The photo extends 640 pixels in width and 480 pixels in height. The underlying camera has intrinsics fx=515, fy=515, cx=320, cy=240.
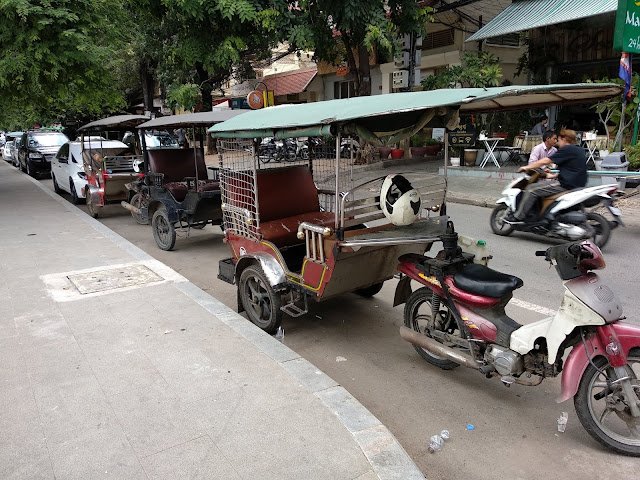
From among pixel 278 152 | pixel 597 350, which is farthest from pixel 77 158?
pixel 597 350

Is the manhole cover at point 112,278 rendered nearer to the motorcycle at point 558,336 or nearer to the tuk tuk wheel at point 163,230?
the tuk tuk wheel at point 163,230

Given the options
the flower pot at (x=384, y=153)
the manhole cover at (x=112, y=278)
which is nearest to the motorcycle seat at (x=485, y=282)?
the manhole cover at (x=112, y=278)

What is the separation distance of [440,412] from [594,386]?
99cm

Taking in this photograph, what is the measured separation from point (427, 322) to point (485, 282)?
0.73 metres

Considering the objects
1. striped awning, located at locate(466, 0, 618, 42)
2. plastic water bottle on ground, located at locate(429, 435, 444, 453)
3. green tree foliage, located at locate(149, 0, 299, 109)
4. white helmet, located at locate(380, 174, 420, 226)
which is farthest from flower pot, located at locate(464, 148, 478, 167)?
plastic water bottle on ground, located at locate(429, 435, 444, 453)

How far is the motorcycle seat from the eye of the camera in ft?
11.1

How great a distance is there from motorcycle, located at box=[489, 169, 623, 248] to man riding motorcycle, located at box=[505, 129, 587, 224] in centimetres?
13

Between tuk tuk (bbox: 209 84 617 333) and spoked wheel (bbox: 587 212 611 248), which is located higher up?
tuk tuk (bbox: 209 84 617 333)

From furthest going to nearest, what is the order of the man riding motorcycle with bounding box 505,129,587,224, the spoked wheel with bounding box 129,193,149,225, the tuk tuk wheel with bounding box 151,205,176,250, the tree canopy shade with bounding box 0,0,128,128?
the tree canopy shade with bounding box 0,0,128,128 < the spoked wheel with bounding box 129,193,149,225 < the tuk tuk wheel with bounding box 151,205,176,250 < the man riding motorcycle with bounding box 505,129,587,224

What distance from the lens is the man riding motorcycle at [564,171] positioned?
7.17 meters

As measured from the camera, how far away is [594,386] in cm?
300

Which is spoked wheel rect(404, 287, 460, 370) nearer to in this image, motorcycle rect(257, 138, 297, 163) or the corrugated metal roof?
motorcycle rect(257, 138, 297, 163)

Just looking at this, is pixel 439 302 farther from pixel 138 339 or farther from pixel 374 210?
pixel 138 339

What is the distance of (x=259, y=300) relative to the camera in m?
4.92
